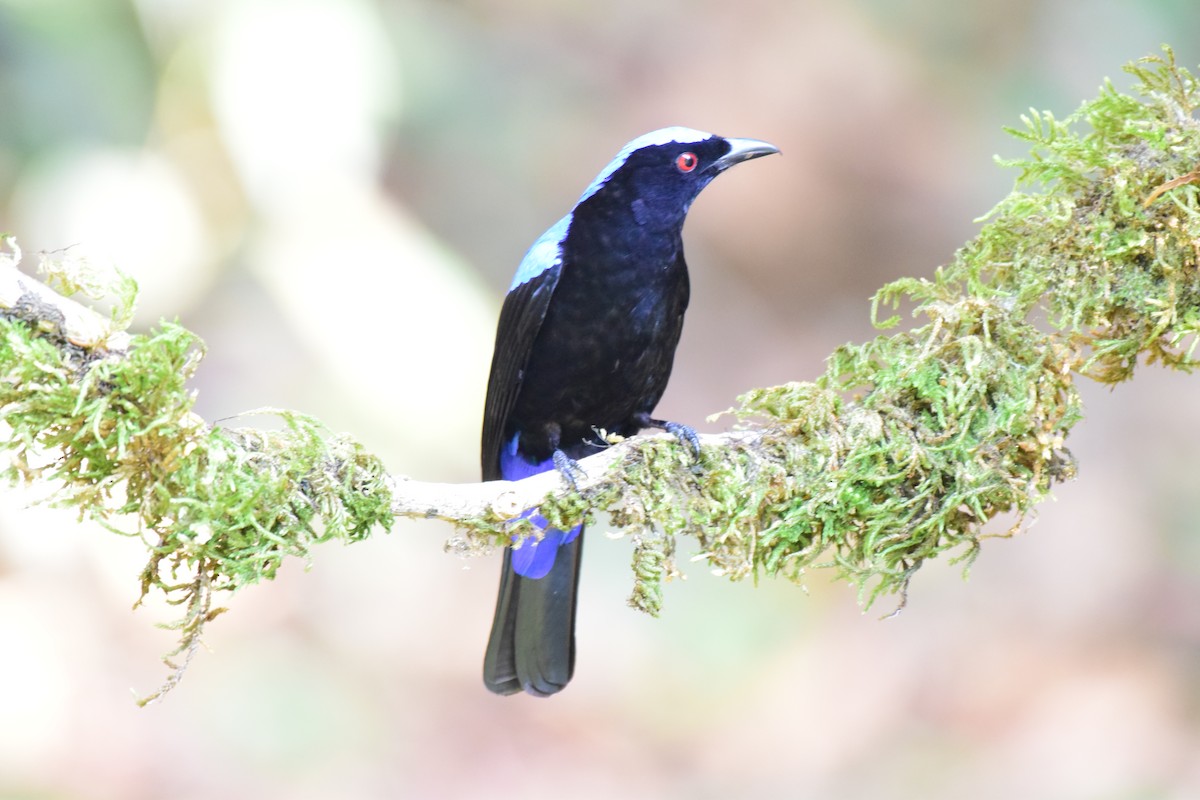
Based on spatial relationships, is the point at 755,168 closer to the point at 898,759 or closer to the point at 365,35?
the point at 365,35

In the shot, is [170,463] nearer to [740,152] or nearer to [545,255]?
[545,255]

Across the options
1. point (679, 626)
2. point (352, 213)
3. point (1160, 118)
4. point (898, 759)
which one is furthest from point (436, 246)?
point (1160, 118)

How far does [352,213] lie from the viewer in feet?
18.6

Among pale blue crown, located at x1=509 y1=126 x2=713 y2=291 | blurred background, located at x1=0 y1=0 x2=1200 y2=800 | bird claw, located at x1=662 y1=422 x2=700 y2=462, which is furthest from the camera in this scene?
blurred background, located at x1=0 y1=0 x2=1200 y2=800

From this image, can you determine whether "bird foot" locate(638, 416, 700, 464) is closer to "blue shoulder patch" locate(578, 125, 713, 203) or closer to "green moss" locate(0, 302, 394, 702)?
"green moss" locate(0, 302, 394, 702)

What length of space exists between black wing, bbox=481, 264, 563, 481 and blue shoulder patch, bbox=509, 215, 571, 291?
2 cm

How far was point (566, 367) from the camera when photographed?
332 cm

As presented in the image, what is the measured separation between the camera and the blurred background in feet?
18.1

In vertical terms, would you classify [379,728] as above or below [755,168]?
below

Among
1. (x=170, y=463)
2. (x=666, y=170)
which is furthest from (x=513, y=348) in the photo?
(x=170, y=463)

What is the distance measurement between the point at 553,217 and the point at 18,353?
628 centimetres

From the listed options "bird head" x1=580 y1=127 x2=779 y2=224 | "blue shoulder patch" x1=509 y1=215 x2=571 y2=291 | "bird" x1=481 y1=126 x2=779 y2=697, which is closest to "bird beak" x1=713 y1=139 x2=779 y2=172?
"bird head" x1=580 y1=127 x2=779 y2=224

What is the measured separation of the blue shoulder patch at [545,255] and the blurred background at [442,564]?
2018 mm

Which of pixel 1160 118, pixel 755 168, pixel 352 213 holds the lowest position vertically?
pixel 1160 118
